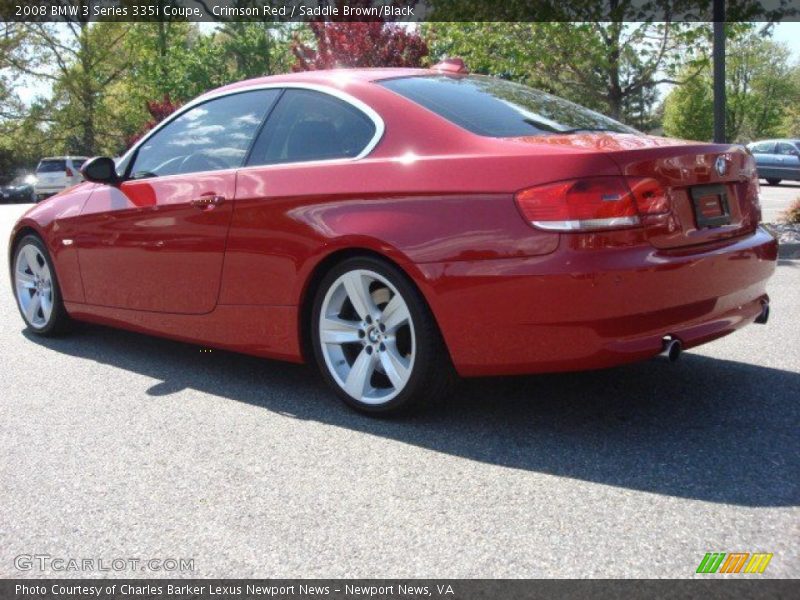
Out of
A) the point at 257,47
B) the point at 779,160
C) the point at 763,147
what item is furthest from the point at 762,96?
the point at 779,160

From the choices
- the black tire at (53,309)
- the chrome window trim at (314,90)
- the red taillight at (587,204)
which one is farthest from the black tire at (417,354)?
the black tire at (53,309)

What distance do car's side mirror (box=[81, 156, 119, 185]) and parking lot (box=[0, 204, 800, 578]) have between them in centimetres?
114

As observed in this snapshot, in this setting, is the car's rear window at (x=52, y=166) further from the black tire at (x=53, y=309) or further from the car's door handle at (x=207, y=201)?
the car's door handle at (x=207, y=201)

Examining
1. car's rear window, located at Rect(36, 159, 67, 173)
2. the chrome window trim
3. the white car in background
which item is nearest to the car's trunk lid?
the chrome window trim

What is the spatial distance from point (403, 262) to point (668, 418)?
1300 mm

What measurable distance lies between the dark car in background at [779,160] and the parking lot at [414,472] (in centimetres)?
2488

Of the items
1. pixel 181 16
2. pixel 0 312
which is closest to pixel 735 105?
pixel 181 16

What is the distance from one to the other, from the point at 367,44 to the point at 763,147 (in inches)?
661

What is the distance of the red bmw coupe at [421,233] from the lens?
10.9 ft

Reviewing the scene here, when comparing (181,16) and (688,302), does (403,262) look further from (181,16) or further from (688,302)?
(181,16)

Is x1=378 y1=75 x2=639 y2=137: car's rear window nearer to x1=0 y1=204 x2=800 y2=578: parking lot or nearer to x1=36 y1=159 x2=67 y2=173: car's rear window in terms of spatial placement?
x1=0 y1=204 x2=800 y2=578: parking lot

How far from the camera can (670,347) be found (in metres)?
3.38

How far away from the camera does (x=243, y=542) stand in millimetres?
2760

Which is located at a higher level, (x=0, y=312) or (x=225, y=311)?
(x=225, y=311)
